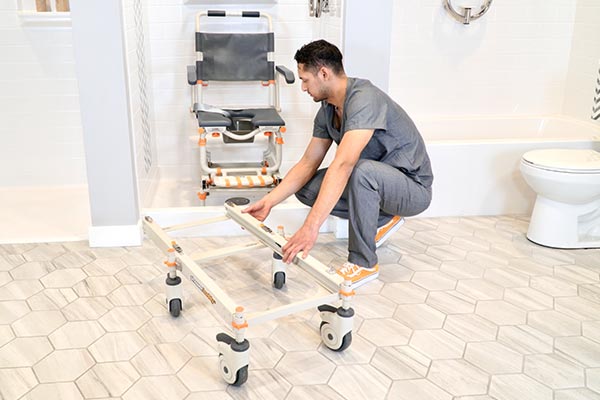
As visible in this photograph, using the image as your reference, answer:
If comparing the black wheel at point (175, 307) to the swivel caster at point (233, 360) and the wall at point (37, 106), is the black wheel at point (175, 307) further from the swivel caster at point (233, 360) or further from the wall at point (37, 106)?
the wall at point (37, 106)

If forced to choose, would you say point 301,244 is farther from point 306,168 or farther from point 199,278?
point 306,168

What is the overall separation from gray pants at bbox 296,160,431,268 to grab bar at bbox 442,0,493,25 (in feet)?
5.82

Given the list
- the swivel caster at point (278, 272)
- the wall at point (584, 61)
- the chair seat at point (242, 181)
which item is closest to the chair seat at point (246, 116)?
the chair seat at point (242, 181)

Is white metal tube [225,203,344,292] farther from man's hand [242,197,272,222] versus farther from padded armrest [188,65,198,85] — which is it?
padded armrest [188,65,198,85]

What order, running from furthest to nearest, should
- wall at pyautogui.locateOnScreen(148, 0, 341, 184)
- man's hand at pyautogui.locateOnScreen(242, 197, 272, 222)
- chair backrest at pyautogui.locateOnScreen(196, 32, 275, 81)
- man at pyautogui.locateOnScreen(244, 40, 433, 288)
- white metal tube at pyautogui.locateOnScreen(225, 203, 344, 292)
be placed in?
wall at pyautogui.locateOnScreen(148, 0, 341, 184)
chair backrest at pyautogui.locateOnScreen(196, 32, 275, 81)
man's hand at pyautogui.locateOnScreen(242, 197, 272, 222)
man at pyautogui.locateOnScreen(244, 40, 433, 288)
white metal tube at pyautogui.locateOnScreen(225, 203, 344, 292)

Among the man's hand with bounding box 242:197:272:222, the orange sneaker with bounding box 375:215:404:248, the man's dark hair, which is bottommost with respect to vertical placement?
the orange sneaker with bounding box 375:215:404:248

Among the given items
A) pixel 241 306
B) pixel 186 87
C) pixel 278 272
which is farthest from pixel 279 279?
pixel 186 87

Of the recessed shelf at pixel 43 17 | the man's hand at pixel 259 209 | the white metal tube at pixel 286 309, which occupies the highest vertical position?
the recessed shelf at pixel 43 17

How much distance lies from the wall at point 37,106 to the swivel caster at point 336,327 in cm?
232

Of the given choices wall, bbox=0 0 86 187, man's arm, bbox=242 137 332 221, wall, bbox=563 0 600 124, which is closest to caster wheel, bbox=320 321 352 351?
man's arm, bbox=242 137 332 221

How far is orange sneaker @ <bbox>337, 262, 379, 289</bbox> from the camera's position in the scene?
103 inches

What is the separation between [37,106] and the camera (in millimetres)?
3746

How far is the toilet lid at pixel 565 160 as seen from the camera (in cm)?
290

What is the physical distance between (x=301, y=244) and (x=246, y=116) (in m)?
1.49
